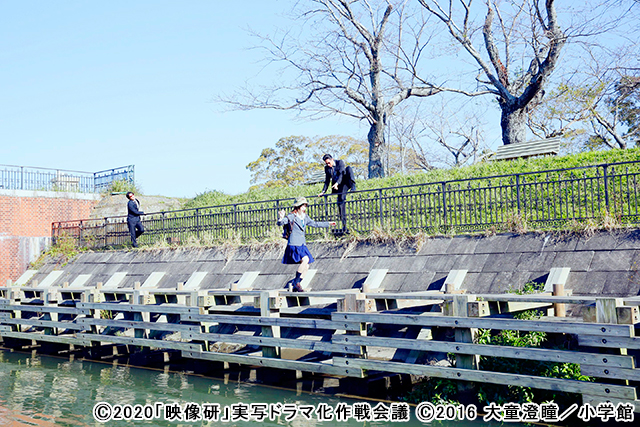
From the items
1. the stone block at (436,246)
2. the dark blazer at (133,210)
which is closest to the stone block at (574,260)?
the stone block at (436,246)

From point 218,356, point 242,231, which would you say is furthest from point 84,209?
point 218,356

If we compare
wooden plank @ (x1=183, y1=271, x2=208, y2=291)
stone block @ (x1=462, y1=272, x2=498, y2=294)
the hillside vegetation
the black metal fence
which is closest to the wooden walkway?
stone block @ (x1=462, y1=272, x2=498, y2=294)

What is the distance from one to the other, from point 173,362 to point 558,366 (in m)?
7.88

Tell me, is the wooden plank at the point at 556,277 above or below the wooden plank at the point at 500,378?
above

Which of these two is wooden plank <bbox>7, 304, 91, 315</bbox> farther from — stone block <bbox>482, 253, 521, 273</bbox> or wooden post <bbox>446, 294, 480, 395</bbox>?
wooden post <bbox>446, 294, 480, 395</bbox>

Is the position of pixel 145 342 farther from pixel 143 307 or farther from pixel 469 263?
pixel 469 263

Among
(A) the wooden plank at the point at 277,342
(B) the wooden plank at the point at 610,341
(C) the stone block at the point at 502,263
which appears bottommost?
(A) the wooden plank at the point at 277,342

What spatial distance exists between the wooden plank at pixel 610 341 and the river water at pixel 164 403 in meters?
1.60

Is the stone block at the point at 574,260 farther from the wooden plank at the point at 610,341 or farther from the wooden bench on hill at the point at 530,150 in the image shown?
the wooden bench on hill at the point at 530,150

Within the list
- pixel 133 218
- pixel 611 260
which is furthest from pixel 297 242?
pixel 133 218

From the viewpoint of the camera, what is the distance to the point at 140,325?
11.8 meters

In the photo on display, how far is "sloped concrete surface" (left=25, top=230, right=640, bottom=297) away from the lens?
9500 mm

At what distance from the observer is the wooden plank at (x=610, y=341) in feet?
20.5

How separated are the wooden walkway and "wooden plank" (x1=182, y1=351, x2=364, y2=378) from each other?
0.02 meters
